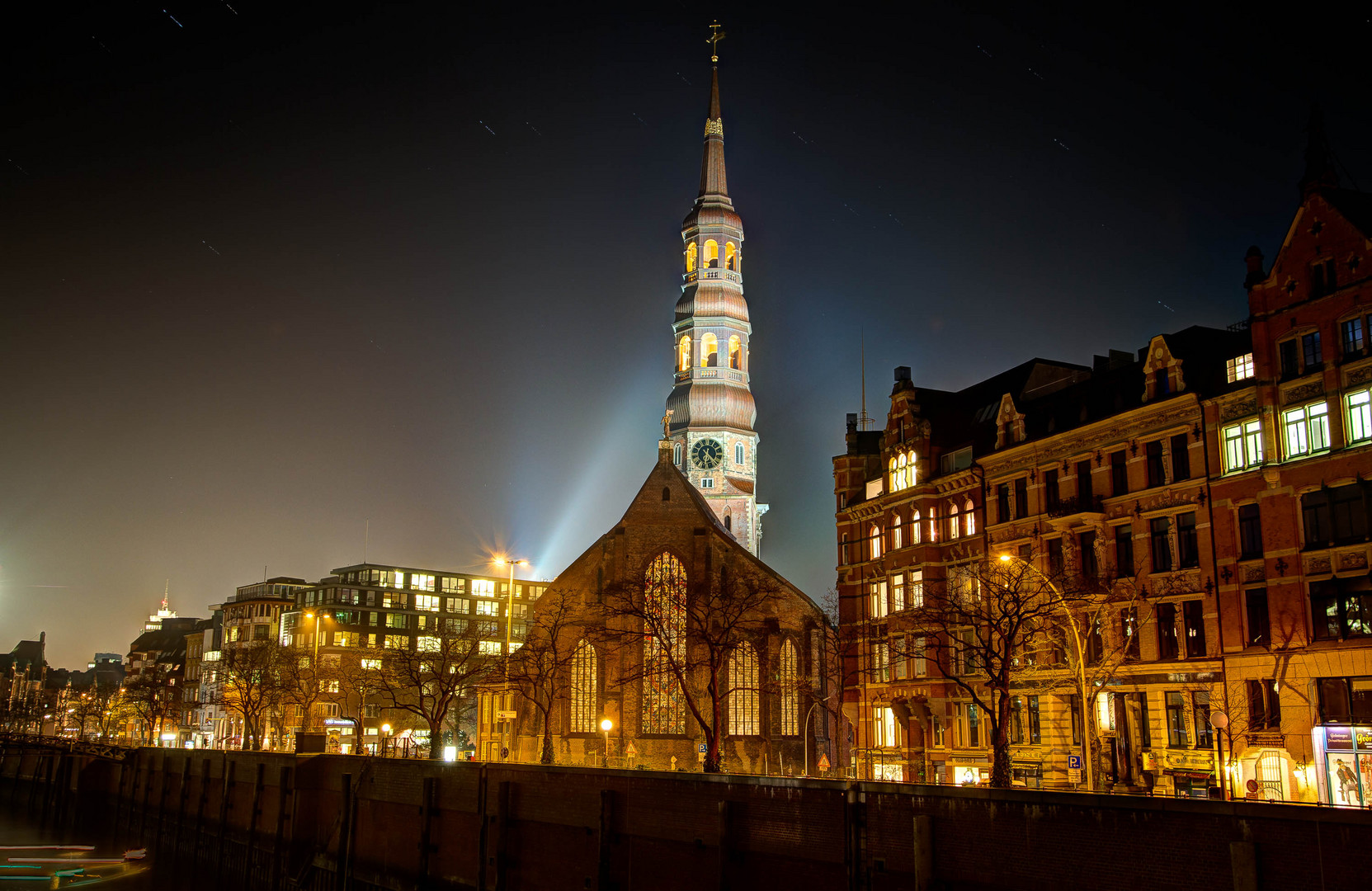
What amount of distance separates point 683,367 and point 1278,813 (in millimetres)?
131272

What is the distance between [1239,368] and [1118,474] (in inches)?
→ 276

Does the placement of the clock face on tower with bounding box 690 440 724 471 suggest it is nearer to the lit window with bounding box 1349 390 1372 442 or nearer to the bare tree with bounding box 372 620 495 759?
the bare tree with bounding box 372 620 495 759

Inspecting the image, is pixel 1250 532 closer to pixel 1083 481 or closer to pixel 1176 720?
pixel 1176 720

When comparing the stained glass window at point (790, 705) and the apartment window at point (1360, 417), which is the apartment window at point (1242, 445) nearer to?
the apartment window at point (1360, 417)

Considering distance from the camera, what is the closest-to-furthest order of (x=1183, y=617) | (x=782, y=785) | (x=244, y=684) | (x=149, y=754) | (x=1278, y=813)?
(x=1278, y=813) → (x=782, y=785) → (x=1183, y=617) → (x=149, y=754) → (x=244, y=684)

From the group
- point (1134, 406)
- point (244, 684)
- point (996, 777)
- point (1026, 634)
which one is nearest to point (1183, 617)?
point (1026, 634)

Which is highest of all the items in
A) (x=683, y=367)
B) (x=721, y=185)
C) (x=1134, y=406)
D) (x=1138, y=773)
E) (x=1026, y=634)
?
(x=721, y=185)

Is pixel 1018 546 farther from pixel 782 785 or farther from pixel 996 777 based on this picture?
pixel 782 785

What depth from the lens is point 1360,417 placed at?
40.2 metres

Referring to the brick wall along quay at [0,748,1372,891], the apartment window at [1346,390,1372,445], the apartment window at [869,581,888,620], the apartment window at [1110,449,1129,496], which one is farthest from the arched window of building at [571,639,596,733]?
the apartment window at [1346,390,1372,445]

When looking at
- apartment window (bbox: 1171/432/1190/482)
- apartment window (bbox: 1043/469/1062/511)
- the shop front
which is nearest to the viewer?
the shop front

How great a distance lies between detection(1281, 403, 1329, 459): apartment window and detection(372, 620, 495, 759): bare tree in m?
47.4

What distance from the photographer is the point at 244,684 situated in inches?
4796

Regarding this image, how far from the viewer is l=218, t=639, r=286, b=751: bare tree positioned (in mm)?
106488
